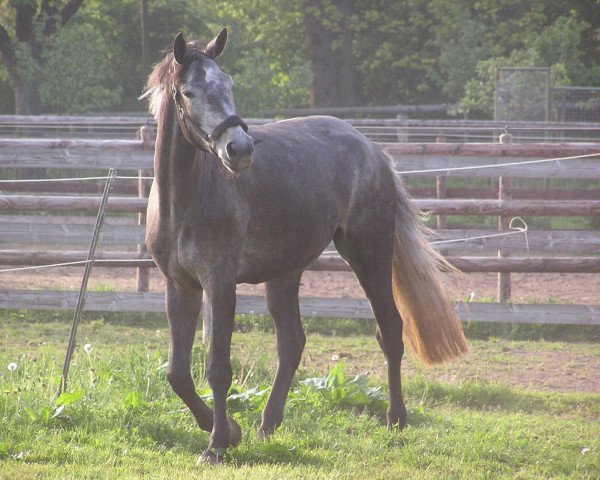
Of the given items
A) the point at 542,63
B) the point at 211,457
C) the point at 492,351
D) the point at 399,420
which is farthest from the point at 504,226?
the point at 542,63

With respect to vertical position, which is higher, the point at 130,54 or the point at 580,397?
the point at 130,54

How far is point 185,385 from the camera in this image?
5.02 metres

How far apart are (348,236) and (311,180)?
0.55 meters

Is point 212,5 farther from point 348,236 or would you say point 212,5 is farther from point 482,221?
point 348,236

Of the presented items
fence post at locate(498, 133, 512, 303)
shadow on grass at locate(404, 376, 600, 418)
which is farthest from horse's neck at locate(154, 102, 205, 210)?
fence post at locate(498, 133, 512, 303)

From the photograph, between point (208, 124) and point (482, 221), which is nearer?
point (208, 124)

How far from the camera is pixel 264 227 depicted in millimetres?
5168

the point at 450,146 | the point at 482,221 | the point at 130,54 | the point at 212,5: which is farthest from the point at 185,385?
the point at 212,5

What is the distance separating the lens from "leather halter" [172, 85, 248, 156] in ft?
14.6

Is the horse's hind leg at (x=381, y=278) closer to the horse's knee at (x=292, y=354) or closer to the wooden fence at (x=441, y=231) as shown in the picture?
the horse's knee at (x=292, y=354)

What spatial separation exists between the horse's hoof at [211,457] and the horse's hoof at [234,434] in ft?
0.45

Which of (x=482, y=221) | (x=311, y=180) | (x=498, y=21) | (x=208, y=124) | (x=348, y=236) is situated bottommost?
(x=482, y=221)

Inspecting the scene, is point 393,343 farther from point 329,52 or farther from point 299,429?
point 329,52

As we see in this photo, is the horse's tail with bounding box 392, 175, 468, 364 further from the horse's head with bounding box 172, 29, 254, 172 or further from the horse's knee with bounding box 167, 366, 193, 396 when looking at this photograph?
the horse's head with bounding box 172, 29, 254, 172
